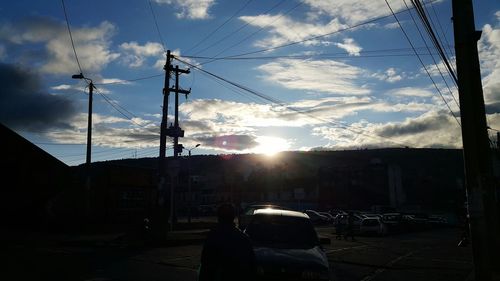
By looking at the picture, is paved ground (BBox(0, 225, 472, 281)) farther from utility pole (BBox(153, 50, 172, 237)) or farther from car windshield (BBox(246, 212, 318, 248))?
car windshield (BBox(246, 212, 318, 248))

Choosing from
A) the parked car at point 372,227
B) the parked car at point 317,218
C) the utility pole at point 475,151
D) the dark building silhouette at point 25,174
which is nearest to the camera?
the utility pole at point 475,151

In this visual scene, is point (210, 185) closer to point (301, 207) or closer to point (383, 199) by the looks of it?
point (301, 207)

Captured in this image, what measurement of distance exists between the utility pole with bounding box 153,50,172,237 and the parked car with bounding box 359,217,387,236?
15291 millimetres

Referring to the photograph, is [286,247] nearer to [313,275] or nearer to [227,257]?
[313,275]

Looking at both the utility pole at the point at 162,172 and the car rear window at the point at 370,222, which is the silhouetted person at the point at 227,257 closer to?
the utility pole at the point at 162,172

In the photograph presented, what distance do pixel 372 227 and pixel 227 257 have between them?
30073 millimetres

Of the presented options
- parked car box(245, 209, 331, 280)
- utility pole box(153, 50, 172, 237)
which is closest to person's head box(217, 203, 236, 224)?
parked car box(245, 209, 331, 280)

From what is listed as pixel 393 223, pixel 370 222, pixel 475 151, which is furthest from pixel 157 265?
pixel 393 223

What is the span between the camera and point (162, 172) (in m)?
25.9

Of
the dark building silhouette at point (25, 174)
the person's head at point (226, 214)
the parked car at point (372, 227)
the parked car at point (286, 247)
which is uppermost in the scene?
the dark building silhouette at point (25, 174)

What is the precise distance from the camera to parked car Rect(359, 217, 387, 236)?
3278 centimetres

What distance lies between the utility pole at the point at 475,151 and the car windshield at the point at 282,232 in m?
3.16

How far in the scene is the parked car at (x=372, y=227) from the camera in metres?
32.8

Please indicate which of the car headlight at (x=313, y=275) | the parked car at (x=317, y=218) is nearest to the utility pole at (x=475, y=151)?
the car headlight at (x=313, y=275)
